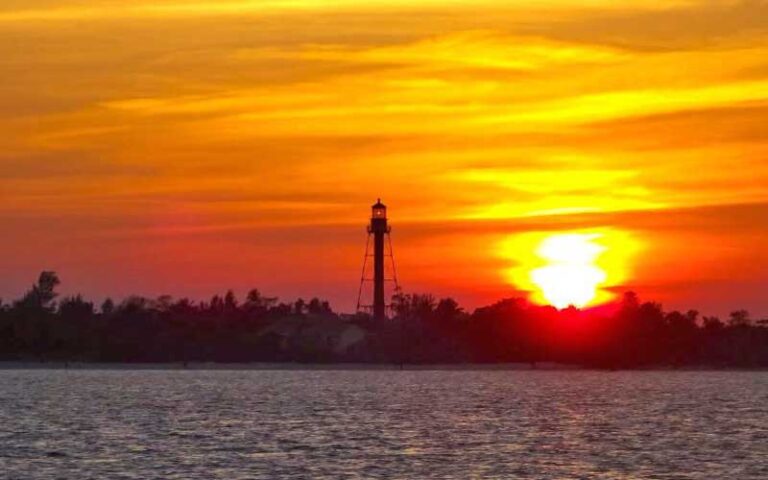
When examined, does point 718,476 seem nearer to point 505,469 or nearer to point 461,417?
point 505,469

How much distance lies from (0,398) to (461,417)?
62656 millimetres

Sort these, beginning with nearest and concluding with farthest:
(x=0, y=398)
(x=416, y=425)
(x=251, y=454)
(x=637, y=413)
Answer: (x=251, y=454) < (x=416, y=425) < (x=637, y=413) < (x=0, y=398)

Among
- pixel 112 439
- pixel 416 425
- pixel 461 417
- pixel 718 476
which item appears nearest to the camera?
pixel 718 476

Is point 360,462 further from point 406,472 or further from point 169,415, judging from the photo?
point 169,415

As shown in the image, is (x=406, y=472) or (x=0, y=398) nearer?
(x=406, y=472)

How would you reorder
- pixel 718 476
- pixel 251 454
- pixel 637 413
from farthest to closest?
1. pixel 637 413
2. pixel 251 454
3. pixel 718 476

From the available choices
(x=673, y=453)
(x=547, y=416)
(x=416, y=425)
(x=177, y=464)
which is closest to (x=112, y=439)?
(x=177, y=464)

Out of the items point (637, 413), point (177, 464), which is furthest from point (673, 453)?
point (637, 413)

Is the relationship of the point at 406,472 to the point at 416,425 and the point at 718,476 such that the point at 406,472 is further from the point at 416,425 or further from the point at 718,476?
the point at 416,425

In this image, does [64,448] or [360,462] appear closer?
[360,462]

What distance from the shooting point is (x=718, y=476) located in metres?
86.9

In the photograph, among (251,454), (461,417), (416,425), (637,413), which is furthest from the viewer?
(637,413)

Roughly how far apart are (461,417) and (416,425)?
14482 mm

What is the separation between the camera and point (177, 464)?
299 ft
